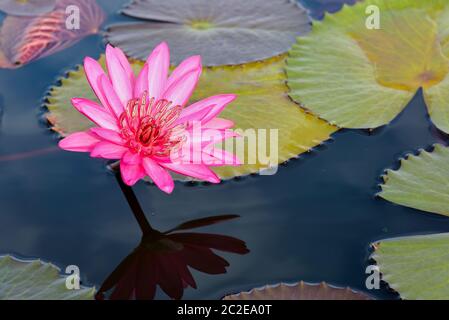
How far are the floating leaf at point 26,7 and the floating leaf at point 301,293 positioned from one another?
2.08m

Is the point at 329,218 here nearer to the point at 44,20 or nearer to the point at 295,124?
the point at 295,124

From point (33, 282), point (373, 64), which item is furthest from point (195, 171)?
point (373, 64)

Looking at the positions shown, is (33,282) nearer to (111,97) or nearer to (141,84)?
(111,97)

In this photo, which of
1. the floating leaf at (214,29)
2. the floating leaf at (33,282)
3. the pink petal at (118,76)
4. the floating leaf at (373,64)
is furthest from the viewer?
the floating leaf at (214,29)

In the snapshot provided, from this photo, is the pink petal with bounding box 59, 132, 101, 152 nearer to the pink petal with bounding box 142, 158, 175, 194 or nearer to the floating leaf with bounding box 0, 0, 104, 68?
the pink petal with bounding box 142, 158, 175, 194

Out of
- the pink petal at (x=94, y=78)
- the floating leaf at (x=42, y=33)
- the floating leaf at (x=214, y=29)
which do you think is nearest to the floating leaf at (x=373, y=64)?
the floating leaf at (x=214, y=29)

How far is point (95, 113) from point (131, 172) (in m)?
0.24

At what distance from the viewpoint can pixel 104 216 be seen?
2371 millimetres

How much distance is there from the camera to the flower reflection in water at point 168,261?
2113 mm

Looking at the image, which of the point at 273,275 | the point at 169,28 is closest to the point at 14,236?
the point at 273,275

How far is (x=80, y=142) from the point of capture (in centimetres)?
212

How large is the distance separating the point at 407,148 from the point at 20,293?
1.55 meters

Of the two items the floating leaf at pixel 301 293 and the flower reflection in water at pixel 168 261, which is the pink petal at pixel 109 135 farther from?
the floating leaf at pixel 301 293

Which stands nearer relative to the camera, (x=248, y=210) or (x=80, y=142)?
(x=80, y=142)
